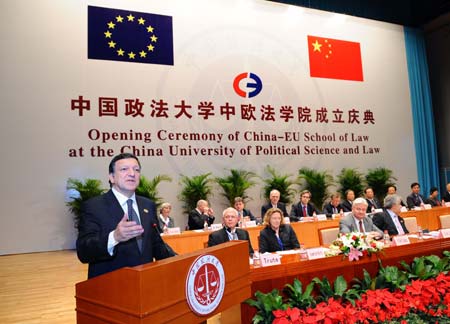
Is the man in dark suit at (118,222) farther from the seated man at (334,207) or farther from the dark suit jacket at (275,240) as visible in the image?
the seated man at (334,207)

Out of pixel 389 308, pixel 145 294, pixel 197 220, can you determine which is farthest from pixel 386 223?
pixel 145 294

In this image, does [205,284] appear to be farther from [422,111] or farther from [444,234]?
[422,111]

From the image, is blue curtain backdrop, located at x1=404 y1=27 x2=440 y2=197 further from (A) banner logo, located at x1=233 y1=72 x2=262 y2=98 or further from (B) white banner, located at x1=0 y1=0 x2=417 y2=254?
(A) banner logo, located at x1=233 y1=72 x2=262 y2=98

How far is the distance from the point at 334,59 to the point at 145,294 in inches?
358

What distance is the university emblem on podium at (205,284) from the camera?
120 centimetres

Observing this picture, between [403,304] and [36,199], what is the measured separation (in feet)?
19.7

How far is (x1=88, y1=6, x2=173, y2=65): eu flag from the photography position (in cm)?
707

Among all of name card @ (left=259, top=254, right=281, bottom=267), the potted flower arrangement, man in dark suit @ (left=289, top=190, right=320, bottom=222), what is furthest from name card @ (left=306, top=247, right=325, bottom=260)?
man in dark suit @ (left=289, top=190, right=320, bottom=222)

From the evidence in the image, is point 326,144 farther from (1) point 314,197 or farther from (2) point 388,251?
(2) point 388,251

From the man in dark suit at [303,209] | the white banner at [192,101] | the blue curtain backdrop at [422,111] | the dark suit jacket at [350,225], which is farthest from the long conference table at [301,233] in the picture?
the blue curtain backdrop at [422,111]

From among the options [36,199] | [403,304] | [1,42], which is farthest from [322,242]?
[1,42]

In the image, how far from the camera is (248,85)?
27.1 feet

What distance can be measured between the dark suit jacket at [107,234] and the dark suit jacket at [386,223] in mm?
3281

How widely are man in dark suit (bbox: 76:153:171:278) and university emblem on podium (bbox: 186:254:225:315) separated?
1.09 feet
